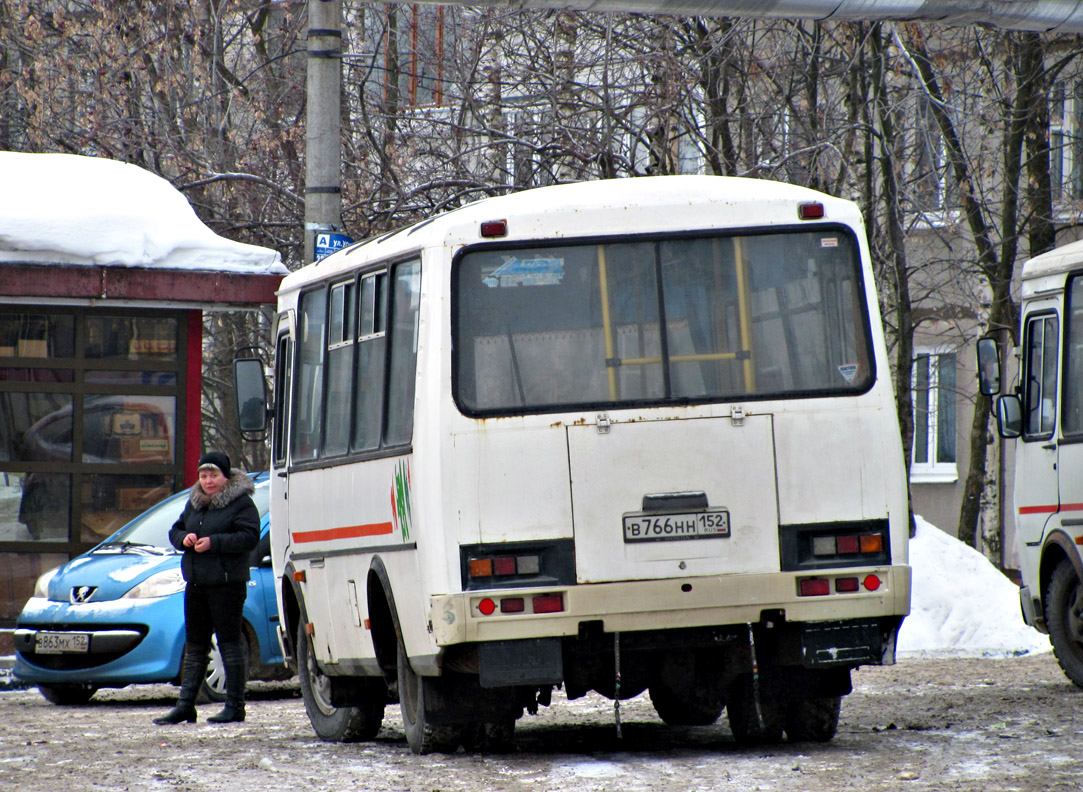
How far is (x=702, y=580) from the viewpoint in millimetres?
8336

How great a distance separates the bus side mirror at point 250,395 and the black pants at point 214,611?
1.06 metres

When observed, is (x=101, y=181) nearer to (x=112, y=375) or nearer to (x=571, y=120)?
(x=112, y=375)

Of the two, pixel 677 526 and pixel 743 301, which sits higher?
pixel 743 301

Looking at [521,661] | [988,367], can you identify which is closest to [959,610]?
[988,367]

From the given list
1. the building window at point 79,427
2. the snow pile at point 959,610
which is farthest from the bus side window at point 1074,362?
the building window at point 79,427

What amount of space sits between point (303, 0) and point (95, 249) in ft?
29.2

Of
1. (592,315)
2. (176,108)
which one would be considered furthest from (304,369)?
(176,108)

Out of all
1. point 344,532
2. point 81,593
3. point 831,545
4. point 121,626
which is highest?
point 344,532

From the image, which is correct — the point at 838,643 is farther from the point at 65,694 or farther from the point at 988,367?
the point at 65,694

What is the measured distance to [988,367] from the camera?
11.6 meters

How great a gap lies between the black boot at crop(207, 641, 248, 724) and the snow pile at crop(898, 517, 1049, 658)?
6.48 m

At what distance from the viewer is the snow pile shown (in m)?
16.0

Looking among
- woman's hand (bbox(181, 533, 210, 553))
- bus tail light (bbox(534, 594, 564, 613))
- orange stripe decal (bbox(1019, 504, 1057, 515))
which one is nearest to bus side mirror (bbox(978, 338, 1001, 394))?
orange stripe decal (bbox(1019, 504, 1057, 515))

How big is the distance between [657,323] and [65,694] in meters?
6.78
